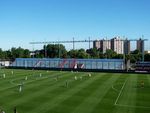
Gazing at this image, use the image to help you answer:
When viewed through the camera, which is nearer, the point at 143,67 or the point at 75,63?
the point at 143,67

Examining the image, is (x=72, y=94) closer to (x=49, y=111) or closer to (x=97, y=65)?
(x=49, y=111)

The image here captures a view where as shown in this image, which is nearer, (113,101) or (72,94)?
(113,101)

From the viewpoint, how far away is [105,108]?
32.6 m

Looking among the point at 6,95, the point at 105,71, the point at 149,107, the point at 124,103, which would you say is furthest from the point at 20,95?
the point at 105,71

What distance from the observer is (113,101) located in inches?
1453

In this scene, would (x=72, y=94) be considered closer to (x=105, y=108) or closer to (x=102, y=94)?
(x=102, y=94)

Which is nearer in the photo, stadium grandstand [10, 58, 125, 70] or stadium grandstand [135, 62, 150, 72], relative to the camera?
stadium grandstand [135, 62, 150, 72]

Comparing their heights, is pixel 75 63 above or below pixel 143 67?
above

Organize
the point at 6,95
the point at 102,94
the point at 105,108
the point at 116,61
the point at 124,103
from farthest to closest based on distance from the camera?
the point at 116,61 < the point at 102,94 < the point at 6,95 < the point at 124,103 < the point at 105,108

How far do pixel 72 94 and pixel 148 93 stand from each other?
1061cm

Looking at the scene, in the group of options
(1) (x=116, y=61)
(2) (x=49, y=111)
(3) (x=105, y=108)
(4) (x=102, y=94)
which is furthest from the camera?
(1) (x=116, y=61)

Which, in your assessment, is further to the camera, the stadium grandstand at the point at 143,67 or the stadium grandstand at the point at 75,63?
the stadium grandstand at the point at 75,63

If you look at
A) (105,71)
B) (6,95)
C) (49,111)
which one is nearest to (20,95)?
(6,95)

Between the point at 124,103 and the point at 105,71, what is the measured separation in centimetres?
6099
